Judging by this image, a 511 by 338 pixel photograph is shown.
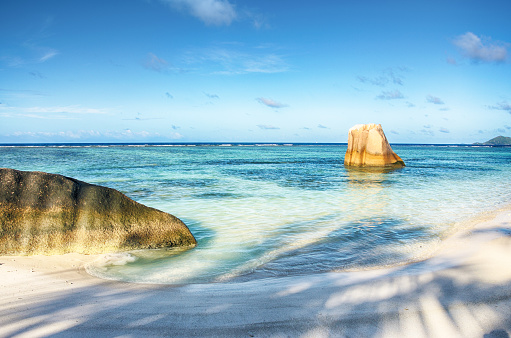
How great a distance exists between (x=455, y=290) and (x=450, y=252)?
2.42 meters

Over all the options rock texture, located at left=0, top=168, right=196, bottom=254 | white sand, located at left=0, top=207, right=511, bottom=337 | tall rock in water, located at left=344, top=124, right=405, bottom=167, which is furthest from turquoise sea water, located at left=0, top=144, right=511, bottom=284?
tall rock in water, located at left=344, top=124, right=405, bottom=167

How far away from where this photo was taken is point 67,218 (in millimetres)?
5633

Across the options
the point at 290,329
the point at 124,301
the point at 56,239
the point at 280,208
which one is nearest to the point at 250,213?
the point at 280,208

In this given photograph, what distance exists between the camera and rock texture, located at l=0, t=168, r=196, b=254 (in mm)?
5410

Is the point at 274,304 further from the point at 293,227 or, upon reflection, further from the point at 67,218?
the point at 293,227

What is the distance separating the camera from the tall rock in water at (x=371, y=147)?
27.0 m

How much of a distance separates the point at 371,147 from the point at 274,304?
1028 inches

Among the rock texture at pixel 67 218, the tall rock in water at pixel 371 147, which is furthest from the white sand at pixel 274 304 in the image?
the tall rock in water at pixel 371 147

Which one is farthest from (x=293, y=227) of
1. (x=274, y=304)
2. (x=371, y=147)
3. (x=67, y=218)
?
(x=371, y=147)

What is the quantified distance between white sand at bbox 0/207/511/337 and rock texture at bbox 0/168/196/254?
1.66 ft

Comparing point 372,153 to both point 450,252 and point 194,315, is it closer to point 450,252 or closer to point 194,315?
point 450,252

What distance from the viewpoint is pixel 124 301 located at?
12.3ft

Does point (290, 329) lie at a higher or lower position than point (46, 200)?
lower

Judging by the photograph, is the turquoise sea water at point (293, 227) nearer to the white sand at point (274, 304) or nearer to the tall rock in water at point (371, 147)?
the white sand at point (274, 304)
